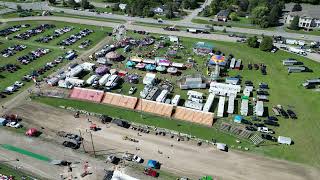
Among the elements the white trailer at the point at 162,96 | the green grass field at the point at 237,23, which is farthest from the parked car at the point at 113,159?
the green grass field at the point at 237,23

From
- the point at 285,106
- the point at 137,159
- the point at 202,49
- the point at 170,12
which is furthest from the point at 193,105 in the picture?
the point at 170,12

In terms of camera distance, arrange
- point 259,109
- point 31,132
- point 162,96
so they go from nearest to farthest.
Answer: point 31,132 < point 259,109 < point 162,96

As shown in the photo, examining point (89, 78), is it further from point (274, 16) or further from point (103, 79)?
point (274, 16)

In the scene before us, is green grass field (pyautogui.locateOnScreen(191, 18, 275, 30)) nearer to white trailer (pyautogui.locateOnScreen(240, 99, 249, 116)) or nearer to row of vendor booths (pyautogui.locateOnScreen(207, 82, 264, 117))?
row of vendor booths (pyautogui.locateOnScreen(207, 82, 264, 117))

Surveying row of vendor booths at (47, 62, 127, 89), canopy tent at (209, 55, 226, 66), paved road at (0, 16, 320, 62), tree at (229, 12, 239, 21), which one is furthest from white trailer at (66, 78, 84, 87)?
tree at (229, 12, 239, 21)

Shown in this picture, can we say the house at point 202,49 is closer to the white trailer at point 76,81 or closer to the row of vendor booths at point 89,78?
the row of vendor booths at point 89,78
